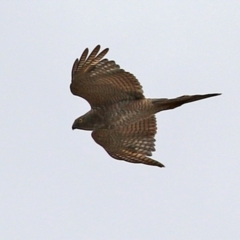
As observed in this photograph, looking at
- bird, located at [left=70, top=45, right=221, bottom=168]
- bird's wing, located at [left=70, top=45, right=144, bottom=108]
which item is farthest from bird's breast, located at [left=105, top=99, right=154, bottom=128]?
bird's wing, located at [left=70, top=45, right=144, bottom=108]

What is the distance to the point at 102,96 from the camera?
1455cm

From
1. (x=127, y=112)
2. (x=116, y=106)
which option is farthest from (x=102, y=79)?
(x=127, y=112)

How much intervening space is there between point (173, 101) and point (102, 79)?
1.73 m

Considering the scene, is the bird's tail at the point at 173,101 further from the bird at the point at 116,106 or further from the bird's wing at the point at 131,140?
the bird's wing at the point at 131,140

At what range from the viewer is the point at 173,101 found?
44.4ft

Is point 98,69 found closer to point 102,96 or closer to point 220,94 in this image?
point 102,96

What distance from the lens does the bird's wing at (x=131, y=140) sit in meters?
13.8

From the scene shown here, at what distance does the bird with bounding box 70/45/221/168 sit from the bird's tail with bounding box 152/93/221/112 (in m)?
0.02

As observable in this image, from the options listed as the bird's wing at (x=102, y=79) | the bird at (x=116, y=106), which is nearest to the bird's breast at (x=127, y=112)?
the bird at (x=116, y=106)

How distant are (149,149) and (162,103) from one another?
40.6 inches

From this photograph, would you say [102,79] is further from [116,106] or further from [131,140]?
[131,140]

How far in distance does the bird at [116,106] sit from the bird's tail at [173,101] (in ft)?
0.07

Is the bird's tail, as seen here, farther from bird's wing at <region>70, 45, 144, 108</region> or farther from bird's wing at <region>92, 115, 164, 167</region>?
bird's wing at <region>92, 115, 164, 167</region>

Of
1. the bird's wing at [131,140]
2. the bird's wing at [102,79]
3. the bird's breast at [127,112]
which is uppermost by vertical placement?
the bird's wing at [102,79]
